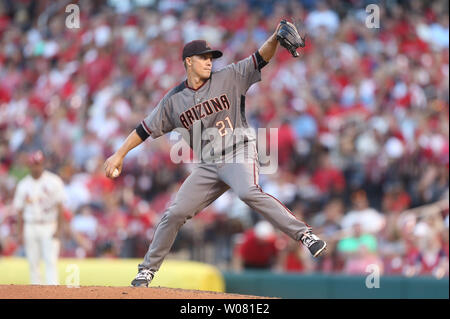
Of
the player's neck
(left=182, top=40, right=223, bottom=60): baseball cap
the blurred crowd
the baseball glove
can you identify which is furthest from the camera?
the blurred crowd

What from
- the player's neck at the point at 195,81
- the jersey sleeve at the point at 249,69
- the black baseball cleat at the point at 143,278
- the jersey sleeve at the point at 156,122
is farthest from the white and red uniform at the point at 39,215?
the jersey sleeve at the point at 249,69

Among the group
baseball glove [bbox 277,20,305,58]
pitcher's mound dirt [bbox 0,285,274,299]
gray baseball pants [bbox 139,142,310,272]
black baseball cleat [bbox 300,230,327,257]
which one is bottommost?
pitcher's mound dirt [bbox 0,285,274,299]

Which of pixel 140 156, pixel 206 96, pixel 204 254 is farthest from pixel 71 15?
pixel 206 96

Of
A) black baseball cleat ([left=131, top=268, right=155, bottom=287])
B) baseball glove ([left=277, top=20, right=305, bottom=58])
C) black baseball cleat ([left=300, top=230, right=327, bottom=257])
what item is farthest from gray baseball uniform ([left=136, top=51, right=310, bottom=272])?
black baseball cleat ([left=300, top=230, right=327, bottom=257])

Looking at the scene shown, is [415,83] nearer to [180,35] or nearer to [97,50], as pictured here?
[180,35]

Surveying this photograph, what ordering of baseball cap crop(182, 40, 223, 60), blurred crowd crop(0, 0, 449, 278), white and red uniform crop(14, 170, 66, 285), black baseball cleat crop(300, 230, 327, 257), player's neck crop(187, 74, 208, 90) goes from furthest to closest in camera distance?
blurred crowd crop(0, 0, 449, 278)
white and red uniform crop(14, 170, 66, 285)
player's neck crop(187, 74, 208, 90)
baseball cap crop(182, 40, 223, 60)
black baseball cleat crop(300, 230, 327, 257)

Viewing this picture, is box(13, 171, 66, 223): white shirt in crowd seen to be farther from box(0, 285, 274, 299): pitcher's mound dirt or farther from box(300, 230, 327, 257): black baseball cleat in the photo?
box(300, 230, 327, 257): black baseball cleat

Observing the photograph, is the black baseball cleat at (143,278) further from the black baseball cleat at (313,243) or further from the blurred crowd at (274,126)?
the blurred crowd at (274,126)
